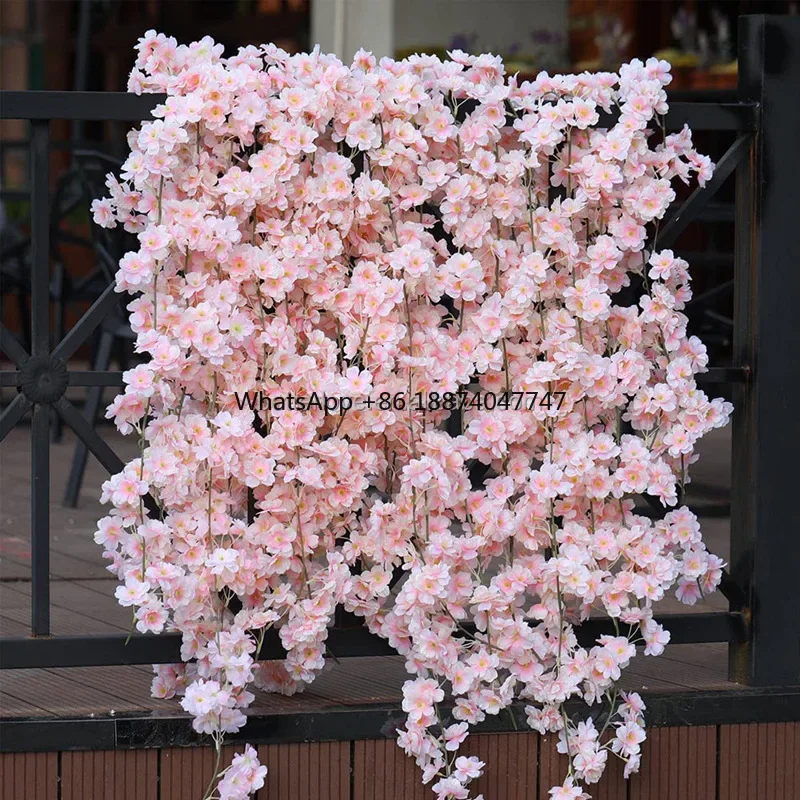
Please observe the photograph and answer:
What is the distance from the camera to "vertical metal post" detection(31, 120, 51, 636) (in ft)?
6.56

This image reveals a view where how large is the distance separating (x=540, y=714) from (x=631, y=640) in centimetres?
21

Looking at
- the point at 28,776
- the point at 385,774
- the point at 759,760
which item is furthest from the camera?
the point at 759,760

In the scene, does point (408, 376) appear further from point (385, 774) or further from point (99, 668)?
point (99, 668)

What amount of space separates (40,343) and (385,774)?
833mm

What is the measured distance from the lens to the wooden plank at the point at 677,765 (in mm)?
2195

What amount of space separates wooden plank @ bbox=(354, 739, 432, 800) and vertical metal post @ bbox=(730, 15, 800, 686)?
57cm

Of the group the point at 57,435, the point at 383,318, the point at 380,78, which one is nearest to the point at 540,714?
the point at 383,318

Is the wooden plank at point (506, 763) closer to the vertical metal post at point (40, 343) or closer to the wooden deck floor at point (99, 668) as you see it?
the wooden deck floor at point (99, 668)

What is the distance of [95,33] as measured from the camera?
8102 millimetres

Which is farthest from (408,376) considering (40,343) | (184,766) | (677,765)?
(677,765)

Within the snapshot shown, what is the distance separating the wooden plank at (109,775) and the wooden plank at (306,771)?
17cm

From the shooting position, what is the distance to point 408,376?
6.74ft

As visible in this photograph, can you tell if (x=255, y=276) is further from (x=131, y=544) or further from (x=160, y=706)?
(x=160, y=706)

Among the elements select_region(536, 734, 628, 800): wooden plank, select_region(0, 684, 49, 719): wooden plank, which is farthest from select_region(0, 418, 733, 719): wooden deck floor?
select_region(536, 734, 628, 800): wooden plank
